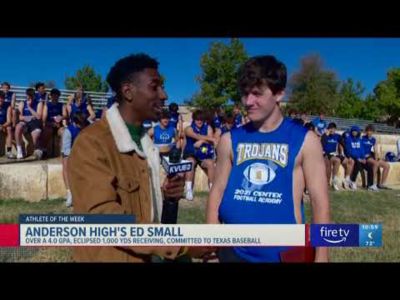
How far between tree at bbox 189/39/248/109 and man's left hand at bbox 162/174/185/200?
586mm

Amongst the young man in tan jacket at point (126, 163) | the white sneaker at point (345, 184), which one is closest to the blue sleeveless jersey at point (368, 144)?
the white sneaker at point (345, 184)

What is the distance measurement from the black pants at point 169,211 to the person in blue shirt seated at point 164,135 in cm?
23

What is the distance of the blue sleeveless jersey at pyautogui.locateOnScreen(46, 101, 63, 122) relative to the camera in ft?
11.4

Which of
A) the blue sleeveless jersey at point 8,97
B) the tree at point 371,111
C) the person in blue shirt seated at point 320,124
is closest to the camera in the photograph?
the blue sleeveless jersey at point 8,97

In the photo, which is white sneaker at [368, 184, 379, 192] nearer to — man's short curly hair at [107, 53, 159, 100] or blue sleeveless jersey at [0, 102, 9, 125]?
man's short curly hair at [107, 53, 159, 100]

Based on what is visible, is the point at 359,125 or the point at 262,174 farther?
the point at 359,125

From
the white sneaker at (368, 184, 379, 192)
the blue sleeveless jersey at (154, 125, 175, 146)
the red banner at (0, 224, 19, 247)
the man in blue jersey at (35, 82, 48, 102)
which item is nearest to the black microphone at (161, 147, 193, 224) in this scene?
the blue sleeveless jersey at (154, 125, 175, 146)

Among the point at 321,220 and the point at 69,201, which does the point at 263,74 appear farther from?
the point at 69,201

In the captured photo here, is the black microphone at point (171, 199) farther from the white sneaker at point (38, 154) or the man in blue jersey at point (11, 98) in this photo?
the white sneaker at point (38, 154)

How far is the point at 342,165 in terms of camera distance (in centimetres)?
454

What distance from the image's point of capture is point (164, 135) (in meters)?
2.94

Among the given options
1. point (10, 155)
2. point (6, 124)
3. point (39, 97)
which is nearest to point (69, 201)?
point (39, 97)

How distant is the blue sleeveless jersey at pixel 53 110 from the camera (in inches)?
137

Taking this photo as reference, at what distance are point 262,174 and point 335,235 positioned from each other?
65 cm
